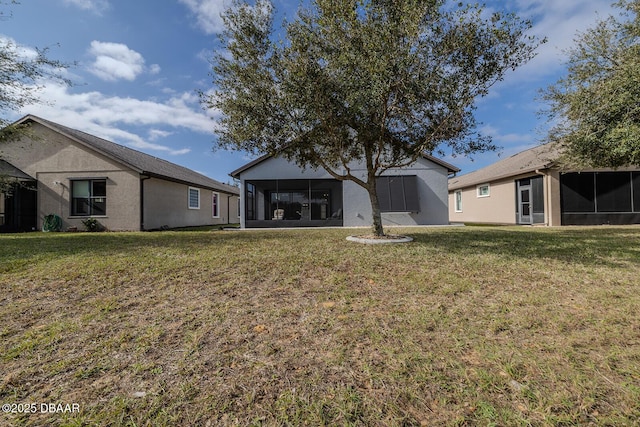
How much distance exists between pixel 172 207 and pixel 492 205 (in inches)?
829

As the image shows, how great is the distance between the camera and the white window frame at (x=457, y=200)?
25.4 m

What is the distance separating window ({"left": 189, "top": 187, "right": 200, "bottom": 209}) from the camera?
19.9 m

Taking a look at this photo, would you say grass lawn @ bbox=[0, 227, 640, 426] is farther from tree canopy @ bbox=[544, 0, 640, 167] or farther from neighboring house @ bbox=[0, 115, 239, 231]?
neighboring house @ bbox=[0, 115, 239, 231]

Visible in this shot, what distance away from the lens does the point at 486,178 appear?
67.5 ft

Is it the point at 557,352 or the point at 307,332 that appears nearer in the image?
the point at 557,352

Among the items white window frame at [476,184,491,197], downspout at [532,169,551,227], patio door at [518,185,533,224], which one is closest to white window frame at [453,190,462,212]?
white window frame at [476,184,491,197]

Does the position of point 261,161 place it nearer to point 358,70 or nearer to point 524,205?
point 358,70

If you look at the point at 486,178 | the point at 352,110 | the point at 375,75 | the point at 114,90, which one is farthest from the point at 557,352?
the point at 486,178

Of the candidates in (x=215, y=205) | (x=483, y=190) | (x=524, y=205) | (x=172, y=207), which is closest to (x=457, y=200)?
(x=483, y=190)

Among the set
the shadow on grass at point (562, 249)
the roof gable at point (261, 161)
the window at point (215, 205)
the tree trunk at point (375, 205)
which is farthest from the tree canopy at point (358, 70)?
the window at point (215, 205)

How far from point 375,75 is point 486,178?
56.9 feet

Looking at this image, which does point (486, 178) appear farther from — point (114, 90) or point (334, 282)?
point (114, 90)

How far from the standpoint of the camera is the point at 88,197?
15.1 m

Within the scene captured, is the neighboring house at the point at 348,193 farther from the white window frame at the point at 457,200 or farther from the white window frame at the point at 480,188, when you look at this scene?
the white window frame at the point at 457,200
